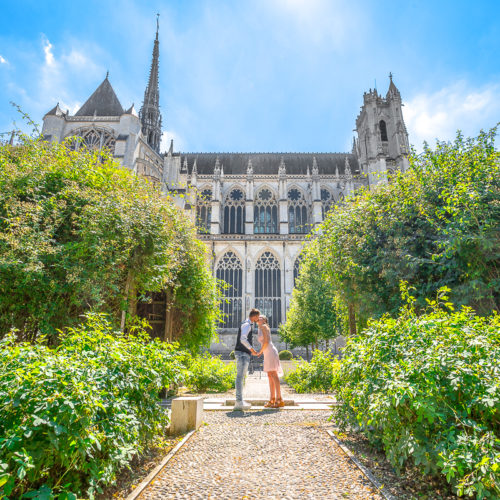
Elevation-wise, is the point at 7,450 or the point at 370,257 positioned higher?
the point at 370,257

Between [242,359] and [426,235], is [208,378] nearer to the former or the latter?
[242,359]

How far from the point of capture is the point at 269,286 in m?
28.0

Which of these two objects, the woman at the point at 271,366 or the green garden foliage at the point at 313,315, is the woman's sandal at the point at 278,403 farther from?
the green garden foliage at the point at 313,315

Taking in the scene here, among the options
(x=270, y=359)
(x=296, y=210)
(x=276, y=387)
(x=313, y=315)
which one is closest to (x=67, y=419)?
(x=270, y=359)

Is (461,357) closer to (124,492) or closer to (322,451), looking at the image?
(322,451)

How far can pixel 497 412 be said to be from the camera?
2244 millimetres

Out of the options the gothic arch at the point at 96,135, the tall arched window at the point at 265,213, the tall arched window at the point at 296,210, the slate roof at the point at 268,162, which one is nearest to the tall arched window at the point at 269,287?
the tall arched window at the point at 265,213

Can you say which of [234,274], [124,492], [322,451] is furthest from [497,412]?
[234,274]

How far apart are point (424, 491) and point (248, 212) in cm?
2926

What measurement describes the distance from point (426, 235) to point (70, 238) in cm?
642

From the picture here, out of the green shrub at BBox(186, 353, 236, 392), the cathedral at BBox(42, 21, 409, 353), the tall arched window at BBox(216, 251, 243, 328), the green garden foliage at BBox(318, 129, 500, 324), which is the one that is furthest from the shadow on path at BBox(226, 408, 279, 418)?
the tall arched window at BBox(216, 251, 243, 328)

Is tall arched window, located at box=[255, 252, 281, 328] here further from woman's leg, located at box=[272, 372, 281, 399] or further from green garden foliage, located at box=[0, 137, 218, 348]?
green garden foliage, located at box=[0, 137, 218, 348]

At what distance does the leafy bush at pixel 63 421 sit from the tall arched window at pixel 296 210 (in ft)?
101

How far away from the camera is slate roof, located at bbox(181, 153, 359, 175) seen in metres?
37.5
